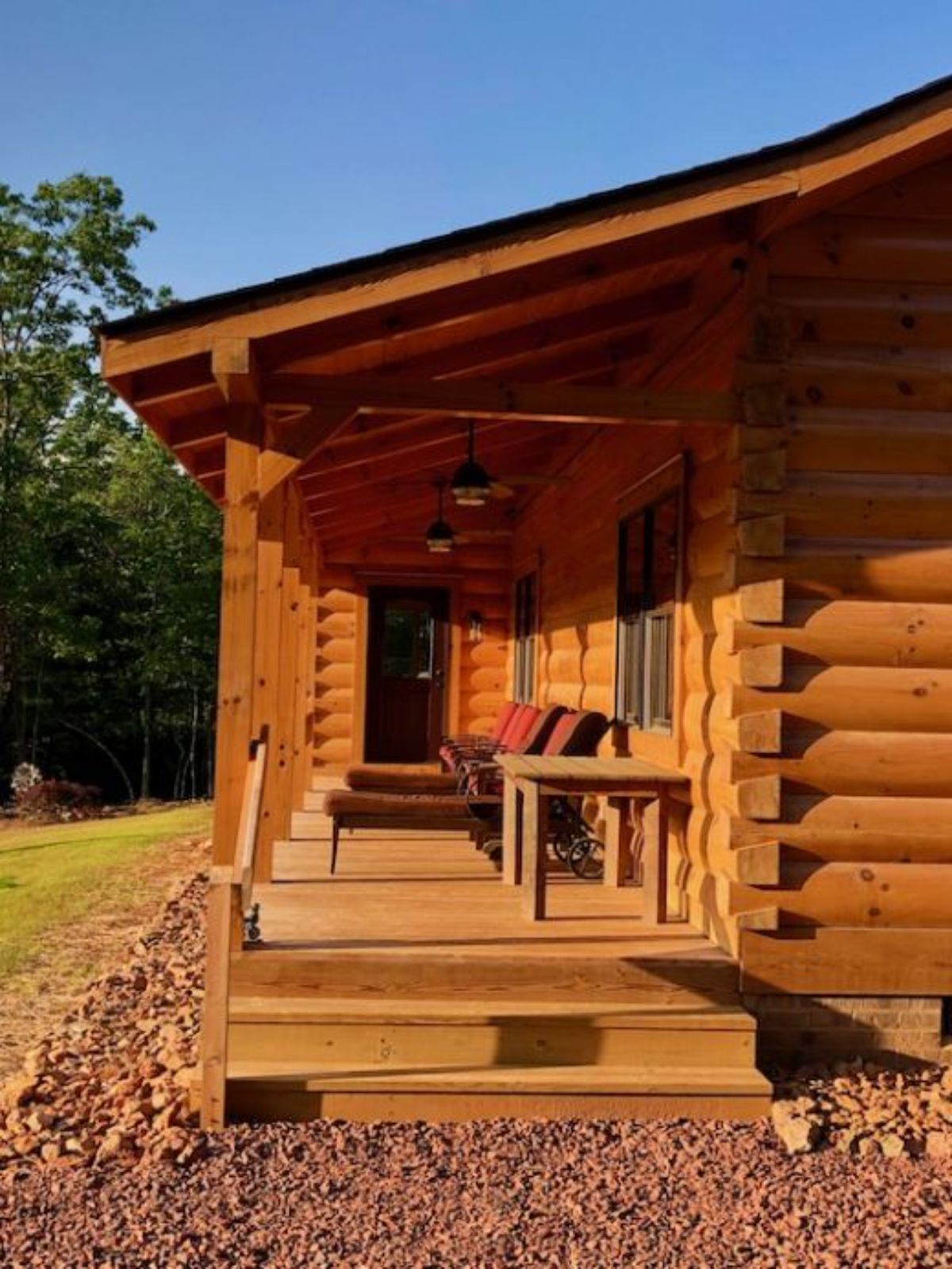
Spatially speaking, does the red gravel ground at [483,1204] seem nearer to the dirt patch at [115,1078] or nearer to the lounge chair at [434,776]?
the dirt patch at [115,1078]

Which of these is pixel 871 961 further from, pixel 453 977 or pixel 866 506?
pixel 866 506

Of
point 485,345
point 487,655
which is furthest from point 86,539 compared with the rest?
point 485,345

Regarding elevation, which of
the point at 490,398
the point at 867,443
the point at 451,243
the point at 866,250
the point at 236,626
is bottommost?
the point at 236,626

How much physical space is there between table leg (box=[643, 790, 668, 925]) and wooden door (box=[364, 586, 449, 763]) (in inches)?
298

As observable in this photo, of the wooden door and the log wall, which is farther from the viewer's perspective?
the wooden door

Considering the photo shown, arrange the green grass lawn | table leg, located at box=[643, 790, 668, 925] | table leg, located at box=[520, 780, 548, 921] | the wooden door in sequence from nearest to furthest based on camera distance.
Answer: table leg, located at box=[520, 780, 548, 921], table leg, located at box=[643, 790, 668, 925], the green grass lawn, the wooden door

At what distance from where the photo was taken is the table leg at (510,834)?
235 inches

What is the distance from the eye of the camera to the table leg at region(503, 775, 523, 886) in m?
5.96

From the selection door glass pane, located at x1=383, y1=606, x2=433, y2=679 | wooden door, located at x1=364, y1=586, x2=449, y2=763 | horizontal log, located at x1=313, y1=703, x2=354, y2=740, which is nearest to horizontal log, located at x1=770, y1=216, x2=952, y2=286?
wooden door, located at x1=364, y1=586, x2=449, y2=763

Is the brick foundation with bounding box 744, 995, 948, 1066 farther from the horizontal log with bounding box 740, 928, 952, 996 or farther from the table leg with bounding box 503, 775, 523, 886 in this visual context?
the table leg with bounding box 503, 775, 523, 886

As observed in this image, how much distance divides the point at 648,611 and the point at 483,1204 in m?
3.72

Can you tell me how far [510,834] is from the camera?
19.7ft

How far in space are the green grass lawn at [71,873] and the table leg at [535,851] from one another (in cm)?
358

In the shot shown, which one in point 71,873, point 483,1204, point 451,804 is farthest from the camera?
point 71,873
